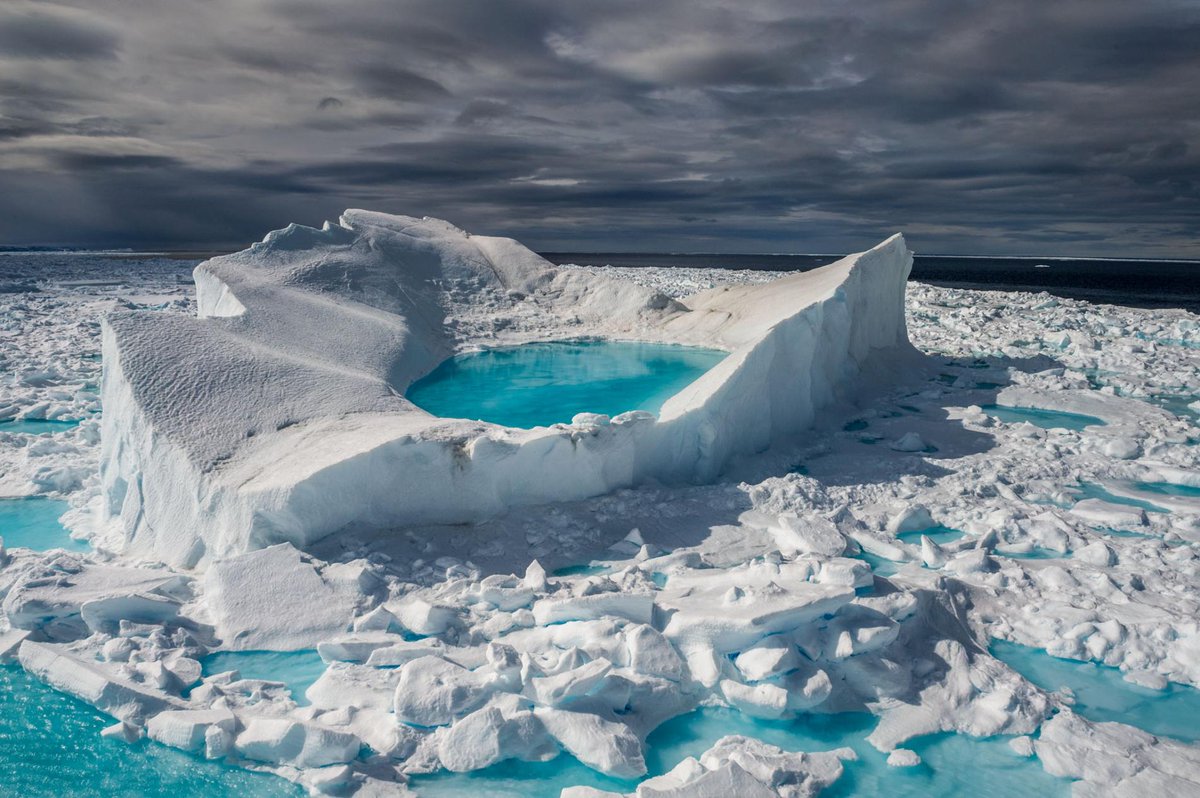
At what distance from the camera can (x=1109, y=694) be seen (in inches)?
157

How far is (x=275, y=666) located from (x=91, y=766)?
3.03 ft

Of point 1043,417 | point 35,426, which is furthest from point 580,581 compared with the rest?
point 35,426

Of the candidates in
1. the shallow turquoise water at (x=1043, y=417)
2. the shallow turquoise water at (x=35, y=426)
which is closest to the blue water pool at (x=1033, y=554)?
the shallow turquoise water at (x=1043, y=417)

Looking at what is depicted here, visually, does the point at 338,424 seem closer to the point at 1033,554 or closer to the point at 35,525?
the point at 35,525

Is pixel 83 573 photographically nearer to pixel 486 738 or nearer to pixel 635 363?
pixel 486 738

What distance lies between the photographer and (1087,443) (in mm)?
7949

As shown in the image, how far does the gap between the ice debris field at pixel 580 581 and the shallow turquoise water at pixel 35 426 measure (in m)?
0.10

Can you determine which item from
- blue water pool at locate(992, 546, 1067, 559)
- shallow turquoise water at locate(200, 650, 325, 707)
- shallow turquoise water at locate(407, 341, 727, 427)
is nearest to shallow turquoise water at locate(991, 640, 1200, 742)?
blue water pool at locate(992, 546, 1067, 559)

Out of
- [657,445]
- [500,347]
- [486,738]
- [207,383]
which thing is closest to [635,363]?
[500,347]

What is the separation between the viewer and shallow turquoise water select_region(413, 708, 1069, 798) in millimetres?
3242

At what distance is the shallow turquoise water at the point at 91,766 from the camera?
3.16 meters

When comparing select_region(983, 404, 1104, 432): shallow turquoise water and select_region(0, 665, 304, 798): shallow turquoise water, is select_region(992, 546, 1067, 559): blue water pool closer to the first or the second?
select_region(983, 404, 1104, 432): shallow turquoise water

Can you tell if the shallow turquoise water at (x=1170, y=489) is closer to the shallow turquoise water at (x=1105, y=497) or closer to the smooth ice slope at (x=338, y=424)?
the shallow turquoise water at (x=1105, y=497)

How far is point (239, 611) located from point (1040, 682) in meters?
4.68
